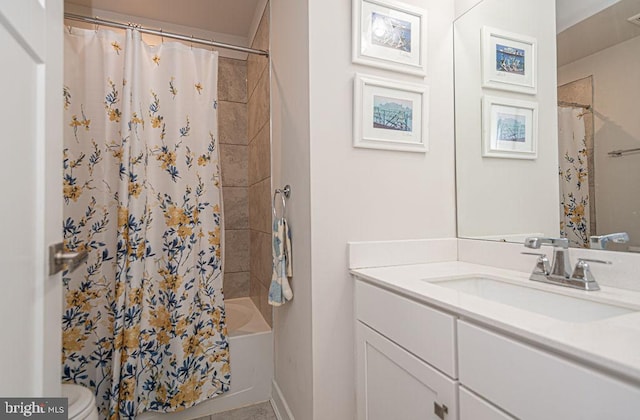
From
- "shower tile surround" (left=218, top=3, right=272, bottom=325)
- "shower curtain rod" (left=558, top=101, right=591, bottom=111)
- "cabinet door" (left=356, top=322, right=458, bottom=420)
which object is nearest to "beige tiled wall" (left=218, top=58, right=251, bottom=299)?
"shower tile surround" (left=218, top=3, right=272, bottom=325)

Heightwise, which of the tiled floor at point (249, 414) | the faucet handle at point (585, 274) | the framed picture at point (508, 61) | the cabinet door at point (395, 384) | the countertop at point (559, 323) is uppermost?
the framed picture at point (508, 61)

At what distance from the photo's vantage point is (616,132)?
0.95 meters

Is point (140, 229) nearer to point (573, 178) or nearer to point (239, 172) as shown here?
point (239, 172)

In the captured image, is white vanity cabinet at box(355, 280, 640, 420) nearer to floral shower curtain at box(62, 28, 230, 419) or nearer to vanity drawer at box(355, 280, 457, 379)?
vanity drawer at box(355, 280, 457, 379)

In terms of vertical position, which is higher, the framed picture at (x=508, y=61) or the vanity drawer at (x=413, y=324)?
the framed picture at (x=508, y=61)

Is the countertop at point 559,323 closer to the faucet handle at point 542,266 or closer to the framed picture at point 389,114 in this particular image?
the faucet handle at point 542,266

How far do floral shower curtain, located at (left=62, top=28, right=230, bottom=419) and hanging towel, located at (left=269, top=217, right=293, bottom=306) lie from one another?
0.43m

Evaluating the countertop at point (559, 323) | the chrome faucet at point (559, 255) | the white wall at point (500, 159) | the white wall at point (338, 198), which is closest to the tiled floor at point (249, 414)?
the white wall at point (338, 198)

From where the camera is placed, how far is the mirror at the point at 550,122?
0.94m

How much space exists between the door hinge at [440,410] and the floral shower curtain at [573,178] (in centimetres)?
73

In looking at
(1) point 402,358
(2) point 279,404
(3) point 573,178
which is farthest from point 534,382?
(2) point 279,404

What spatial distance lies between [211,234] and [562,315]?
1.57m

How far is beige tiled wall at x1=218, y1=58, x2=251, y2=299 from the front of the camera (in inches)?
104

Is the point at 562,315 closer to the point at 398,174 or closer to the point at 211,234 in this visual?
the point at 398,174
